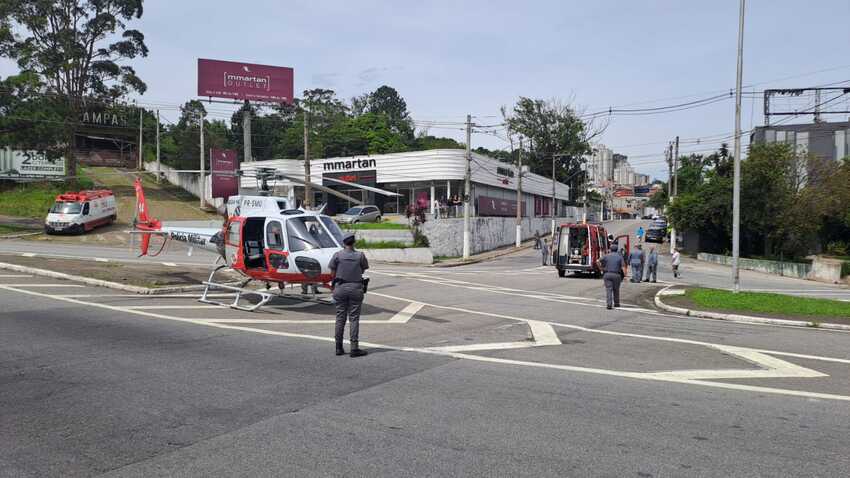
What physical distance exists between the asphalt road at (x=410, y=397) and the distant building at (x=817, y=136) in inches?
2092

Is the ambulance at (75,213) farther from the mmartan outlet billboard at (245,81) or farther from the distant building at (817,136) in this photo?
the distant building at (817,136)

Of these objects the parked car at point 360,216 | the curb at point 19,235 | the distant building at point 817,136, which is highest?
the distant building at point 817,136

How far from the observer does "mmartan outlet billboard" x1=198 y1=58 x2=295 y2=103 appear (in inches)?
2248

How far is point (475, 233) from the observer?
4759 cm

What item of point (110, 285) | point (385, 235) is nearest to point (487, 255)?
point (385, 235)

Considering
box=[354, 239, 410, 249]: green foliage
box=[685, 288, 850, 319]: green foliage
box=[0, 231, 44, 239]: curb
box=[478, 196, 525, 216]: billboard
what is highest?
box=[478, 196, 525, 216]: billboard

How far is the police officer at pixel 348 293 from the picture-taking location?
9461 mm

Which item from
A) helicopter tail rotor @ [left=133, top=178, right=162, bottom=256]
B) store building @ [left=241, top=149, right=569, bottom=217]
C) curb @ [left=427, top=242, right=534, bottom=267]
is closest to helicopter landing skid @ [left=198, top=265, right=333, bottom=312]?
helicopter tail rotor @ [left=133, top=178, right=162, bottom=256]

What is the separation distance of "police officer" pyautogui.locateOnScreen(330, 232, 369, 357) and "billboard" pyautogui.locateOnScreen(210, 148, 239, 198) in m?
32.6

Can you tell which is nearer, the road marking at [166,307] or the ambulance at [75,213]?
the road marking at [166,307]

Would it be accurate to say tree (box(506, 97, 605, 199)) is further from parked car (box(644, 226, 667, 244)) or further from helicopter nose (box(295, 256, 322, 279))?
helicopter nose (box(295, 256, 322, 279))

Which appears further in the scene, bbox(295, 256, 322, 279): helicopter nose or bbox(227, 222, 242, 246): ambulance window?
bbox(227, 222, 242, 246): ambulance window

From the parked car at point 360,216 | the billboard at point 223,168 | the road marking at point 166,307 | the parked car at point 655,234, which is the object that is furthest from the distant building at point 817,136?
the road marking at point 166,307

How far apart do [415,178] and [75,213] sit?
2534cm
